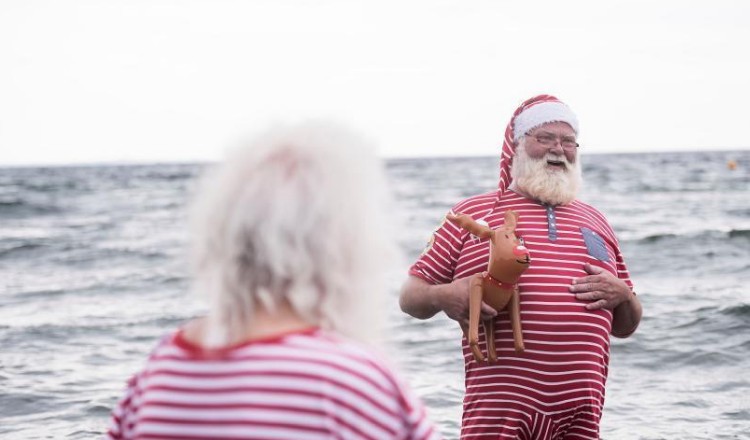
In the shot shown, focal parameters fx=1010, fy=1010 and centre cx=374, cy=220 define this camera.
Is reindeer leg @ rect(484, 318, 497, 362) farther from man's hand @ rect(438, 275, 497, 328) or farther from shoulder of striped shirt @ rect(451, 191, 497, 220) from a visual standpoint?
shoulder of striped shirt @ rect(451, 191, 497, 220)

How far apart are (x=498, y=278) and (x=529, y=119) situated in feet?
2.67

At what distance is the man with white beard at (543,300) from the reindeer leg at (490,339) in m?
0.05

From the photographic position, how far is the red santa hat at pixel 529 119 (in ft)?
13.0

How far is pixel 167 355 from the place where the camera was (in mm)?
1932

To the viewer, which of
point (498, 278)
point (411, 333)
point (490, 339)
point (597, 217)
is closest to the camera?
point (498, 278)

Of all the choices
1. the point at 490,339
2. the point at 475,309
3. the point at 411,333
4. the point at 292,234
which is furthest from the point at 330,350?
the point at 411,333

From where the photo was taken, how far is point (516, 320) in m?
3.54

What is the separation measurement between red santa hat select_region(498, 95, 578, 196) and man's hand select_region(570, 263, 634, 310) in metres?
0.49

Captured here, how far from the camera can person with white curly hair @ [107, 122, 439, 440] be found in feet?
5.97

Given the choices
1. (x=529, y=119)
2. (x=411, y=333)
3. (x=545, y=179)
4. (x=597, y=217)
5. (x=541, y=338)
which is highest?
(x=529, y=119)

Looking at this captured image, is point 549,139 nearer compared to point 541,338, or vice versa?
point 541,338

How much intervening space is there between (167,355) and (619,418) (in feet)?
19.2

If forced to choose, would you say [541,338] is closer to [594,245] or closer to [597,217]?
[594,245]

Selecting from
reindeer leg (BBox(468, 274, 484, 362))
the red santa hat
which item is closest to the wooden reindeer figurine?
reindeer leg (BBox(468, 274, 484, 362))
